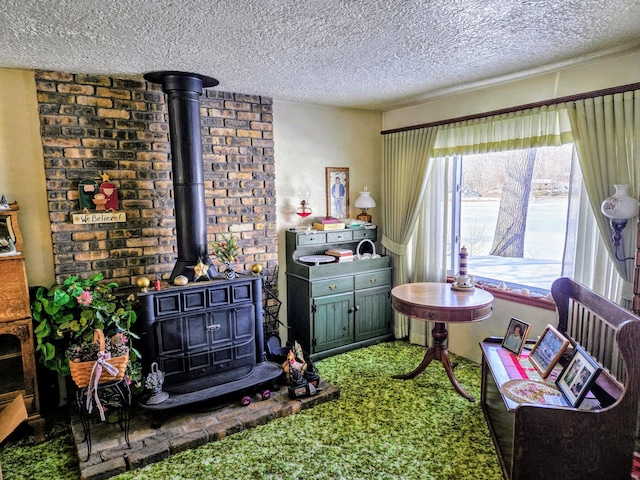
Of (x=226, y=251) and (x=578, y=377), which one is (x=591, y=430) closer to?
(x=578, y=377)

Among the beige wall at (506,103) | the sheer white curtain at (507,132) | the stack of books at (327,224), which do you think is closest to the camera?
the beige wall at (506,103)

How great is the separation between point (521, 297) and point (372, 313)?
4.51 feet

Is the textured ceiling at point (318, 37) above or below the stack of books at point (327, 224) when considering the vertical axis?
above

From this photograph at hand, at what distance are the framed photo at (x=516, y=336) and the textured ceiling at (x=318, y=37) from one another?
66.7 inches

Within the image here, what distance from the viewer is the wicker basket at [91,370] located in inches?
93.8

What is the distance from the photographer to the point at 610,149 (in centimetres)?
258

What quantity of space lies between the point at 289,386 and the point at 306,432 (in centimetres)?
44

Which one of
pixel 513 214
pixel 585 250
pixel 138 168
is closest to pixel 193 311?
pixel 138 168

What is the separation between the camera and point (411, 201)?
157 inches

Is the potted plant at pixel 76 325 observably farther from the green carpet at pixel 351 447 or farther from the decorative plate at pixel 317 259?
the decorative plate at pixel 317 259

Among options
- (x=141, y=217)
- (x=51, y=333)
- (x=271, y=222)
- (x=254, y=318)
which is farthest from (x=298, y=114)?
(x=51, y=333)

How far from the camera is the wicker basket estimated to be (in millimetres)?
2383

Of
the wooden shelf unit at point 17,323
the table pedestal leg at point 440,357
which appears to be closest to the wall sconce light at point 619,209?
the table pedestal leg at point 440,357

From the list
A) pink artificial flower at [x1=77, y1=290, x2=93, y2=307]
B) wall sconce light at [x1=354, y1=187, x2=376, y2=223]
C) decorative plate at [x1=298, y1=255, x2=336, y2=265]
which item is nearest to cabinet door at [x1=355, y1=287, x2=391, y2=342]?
decorative plate at [x1=298, y1=255, x2=336, y2=265]
